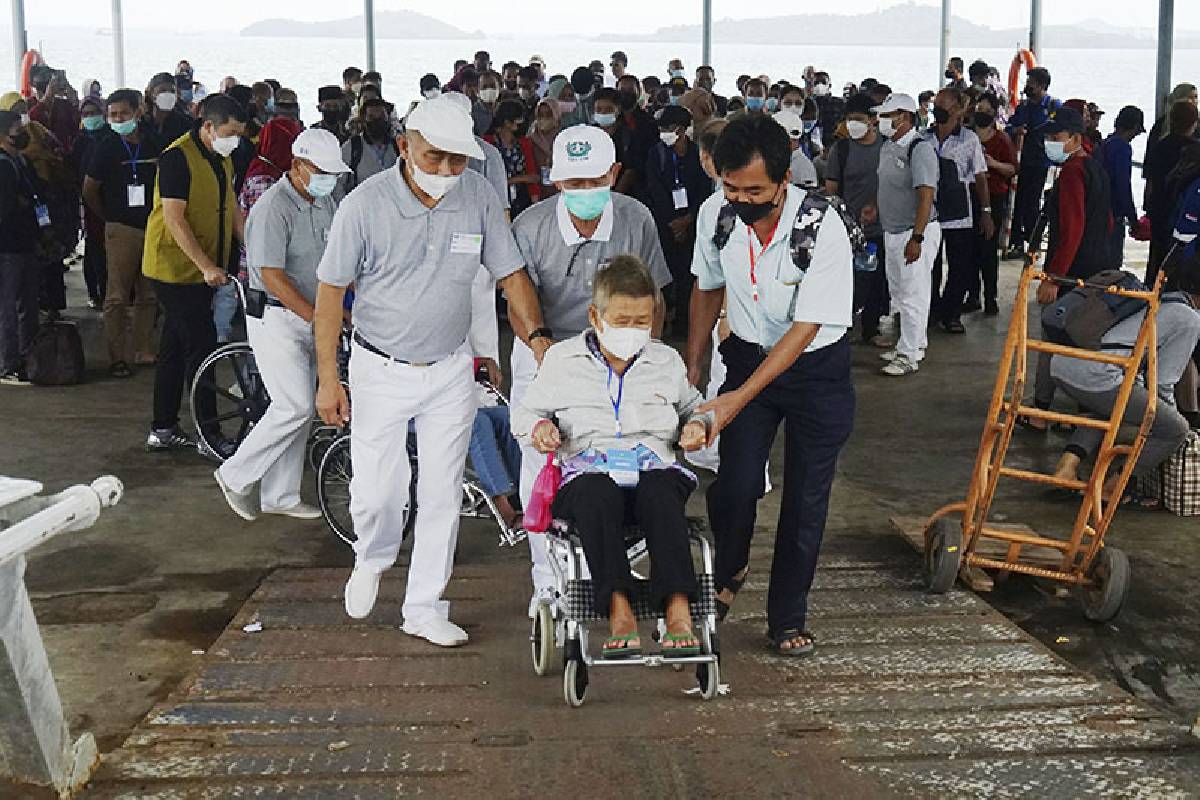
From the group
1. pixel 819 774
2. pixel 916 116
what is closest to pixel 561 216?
pixel 819 774

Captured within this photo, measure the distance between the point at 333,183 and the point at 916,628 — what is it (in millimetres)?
2919

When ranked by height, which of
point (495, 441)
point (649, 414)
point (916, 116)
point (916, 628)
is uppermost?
point (916, 116)

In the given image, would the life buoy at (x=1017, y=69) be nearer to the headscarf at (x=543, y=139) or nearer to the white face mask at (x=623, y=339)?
the headscarf at (x=543, y=139)

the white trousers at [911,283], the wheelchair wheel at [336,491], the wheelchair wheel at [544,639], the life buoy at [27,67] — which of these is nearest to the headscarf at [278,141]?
the wheelchair wheel at [336,491]

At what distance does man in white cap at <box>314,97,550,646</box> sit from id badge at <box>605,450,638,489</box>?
0.63 meters

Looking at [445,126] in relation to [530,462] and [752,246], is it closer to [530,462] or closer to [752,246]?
[752,246]

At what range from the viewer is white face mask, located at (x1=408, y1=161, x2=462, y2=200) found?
15.1ft

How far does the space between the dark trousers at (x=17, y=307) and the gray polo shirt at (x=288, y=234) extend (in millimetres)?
3626

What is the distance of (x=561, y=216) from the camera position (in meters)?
5.03

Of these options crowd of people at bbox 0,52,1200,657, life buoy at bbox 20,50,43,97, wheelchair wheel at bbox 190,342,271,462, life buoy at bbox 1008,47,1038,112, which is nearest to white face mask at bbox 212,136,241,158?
crowd of people at bbox 0,52,1200,657

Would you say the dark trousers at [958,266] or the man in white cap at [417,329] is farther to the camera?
the dark trousers at [958,266]

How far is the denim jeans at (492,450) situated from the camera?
19.5 feet

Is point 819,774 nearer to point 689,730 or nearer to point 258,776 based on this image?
point 689,730

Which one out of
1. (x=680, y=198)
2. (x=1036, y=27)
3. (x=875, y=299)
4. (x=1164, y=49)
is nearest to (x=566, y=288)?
(x=680, y=198)
